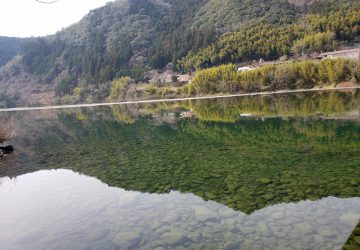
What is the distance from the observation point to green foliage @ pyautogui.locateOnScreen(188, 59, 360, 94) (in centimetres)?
8162

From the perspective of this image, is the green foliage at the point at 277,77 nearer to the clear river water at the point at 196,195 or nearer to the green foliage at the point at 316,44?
the green foliage at the point at 316,44

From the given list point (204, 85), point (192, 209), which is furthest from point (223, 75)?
point (192, 209)

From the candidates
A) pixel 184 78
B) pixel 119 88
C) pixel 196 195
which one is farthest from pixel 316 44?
pixel 196 195

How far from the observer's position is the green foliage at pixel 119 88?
566 ft

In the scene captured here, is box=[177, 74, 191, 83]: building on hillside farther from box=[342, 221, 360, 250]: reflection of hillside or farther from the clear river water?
box=[342, 221, 360, 250]: reflection of hillside

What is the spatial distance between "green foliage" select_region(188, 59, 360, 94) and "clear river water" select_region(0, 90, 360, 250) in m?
57.3

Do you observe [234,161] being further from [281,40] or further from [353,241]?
[281,40]

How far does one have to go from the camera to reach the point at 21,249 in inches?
476

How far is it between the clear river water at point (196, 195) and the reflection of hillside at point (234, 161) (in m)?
0.08

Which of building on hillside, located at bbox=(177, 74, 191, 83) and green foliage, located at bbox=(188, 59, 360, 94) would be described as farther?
building on hillside, located at bbox=(177, 74, 191, 83)

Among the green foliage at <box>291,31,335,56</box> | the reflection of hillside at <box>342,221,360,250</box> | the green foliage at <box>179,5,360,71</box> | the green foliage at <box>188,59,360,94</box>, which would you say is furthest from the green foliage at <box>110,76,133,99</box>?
the reflection of hillside at <box>342,221,360,250</box>

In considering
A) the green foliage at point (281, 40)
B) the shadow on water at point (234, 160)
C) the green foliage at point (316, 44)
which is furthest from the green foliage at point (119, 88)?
the shadow on water at point (234, 160)

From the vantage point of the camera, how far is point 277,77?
9400cm

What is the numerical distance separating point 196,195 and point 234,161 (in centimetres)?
619
